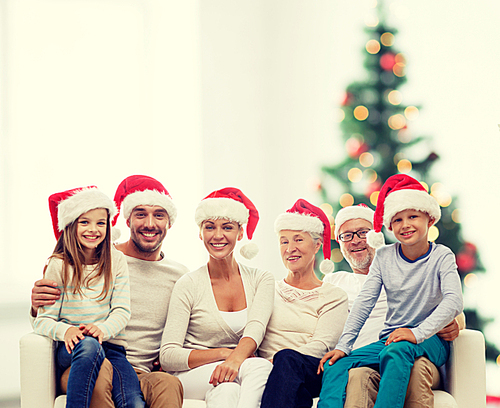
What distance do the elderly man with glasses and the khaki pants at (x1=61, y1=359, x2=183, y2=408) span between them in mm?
632

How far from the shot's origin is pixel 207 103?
4.53 m

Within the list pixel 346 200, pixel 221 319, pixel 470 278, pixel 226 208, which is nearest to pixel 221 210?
pixel 226 208

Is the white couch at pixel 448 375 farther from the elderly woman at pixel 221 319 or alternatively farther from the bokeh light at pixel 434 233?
the bokeh light at pixel 434 233

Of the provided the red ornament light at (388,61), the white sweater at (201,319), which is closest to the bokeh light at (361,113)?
the red ornament light at (388,61)

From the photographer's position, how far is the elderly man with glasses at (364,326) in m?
1.89

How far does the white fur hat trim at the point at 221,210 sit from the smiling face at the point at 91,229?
41cm

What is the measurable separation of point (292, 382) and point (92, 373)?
0.72m

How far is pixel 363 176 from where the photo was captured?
343cm

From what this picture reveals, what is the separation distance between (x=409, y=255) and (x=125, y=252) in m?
1.27

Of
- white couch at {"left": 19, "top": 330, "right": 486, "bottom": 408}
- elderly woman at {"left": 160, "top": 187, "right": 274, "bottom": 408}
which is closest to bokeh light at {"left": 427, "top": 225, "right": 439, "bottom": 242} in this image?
white couch at {"left": 19, "top": 330, "right": 486, "bottom": 408}

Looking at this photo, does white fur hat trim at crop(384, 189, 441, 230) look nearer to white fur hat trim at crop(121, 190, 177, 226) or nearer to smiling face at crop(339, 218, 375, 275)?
smiling face at crop(339, 218, 375, 275)

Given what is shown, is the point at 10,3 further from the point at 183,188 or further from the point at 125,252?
the point at 125,252

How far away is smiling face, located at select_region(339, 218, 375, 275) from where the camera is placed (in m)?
2.58

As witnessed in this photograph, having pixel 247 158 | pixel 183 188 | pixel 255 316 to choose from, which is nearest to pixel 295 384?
pixel 255 316
